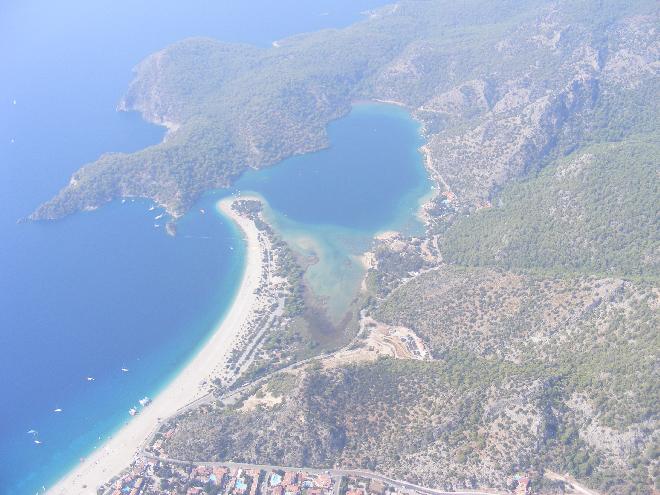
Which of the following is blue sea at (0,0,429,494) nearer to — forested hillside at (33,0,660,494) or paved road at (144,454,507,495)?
forested hillside at (33,0,660,494)

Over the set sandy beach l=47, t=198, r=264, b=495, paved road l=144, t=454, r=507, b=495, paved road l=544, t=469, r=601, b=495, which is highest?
sandy beach l=47, t=198, r=264, b=495

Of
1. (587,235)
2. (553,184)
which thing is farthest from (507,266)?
(553,184)

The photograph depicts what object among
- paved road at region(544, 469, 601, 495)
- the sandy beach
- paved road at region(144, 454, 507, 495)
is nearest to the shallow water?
the sandy beach

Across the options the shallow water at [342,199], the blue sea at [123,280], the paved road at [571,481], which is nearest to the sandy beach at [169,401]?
→ the blue sea at [123,280]

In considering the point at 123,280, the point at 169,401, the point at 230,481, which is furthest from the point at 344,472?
the point at 123,280

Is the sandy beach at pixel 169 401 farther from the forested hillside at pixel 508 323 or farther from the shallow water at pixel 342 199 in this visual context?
the shallow water at pixel 342 199

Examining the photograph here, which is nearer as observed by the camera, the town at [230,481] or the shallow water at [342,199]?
the town at [230,481]

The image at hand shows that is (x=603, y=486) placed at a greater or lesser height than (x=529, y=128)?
lesser

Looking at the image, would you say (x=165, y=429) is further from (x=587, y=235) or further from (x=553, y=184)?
(x=553, y=184)
